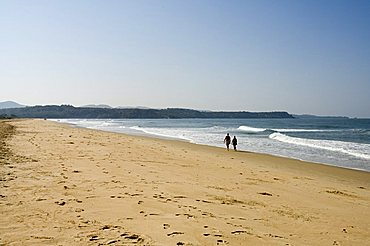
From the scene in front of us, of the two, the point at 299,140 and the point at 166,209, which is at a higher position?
the point at 166,209

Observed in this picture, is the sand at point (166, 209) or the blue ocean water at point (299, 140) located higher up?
the sand at point (166, 209)

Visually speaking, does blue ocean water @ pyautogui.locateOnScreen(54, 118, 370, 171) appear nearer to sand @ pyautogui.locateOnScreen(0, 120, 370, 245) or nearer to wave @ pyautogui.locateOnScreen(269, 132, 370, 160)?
wave @ pyautogui.locateOnScreen(269, 132, 370, 160)

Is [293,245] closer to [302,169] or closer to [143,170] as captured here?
[143,170]

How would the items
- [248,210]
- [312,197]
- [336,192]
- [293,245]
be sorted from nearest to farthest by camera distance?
[293,245] < [248,210] < [312,197] < [336,192]

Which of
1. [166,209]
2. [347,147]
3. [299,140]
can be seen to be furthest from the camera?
[299,140]

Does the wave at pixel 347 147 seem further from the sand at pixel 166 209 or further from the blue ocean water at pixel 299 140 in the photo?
the sand at pixel 166 209

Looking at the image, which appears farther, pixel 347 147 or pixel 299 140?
pixel 299 140

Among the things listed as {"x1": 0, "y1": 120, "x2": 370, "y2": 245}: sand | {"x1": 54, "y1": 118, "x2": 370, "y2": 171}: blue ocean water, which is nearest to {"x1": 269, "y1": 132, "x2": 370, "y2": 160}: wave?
{"x1": 54, "y1": 118, "x2": 370, "y2": 171}: blue ocean water

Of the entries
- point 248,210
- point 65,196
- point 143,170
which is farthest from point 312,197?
point 65,196

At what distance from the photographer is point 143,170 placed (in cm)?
1169

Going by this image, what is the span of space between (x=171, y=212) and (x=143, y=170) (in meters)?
5.41

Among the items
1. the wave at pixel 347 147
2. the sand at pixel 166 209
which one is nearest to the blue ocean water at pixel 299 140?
the wave at pixel 347 147

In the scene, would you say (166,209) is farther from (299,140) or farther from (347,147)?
(299,140)

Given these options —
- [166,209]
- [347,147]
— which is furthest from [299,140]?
[166,209]
